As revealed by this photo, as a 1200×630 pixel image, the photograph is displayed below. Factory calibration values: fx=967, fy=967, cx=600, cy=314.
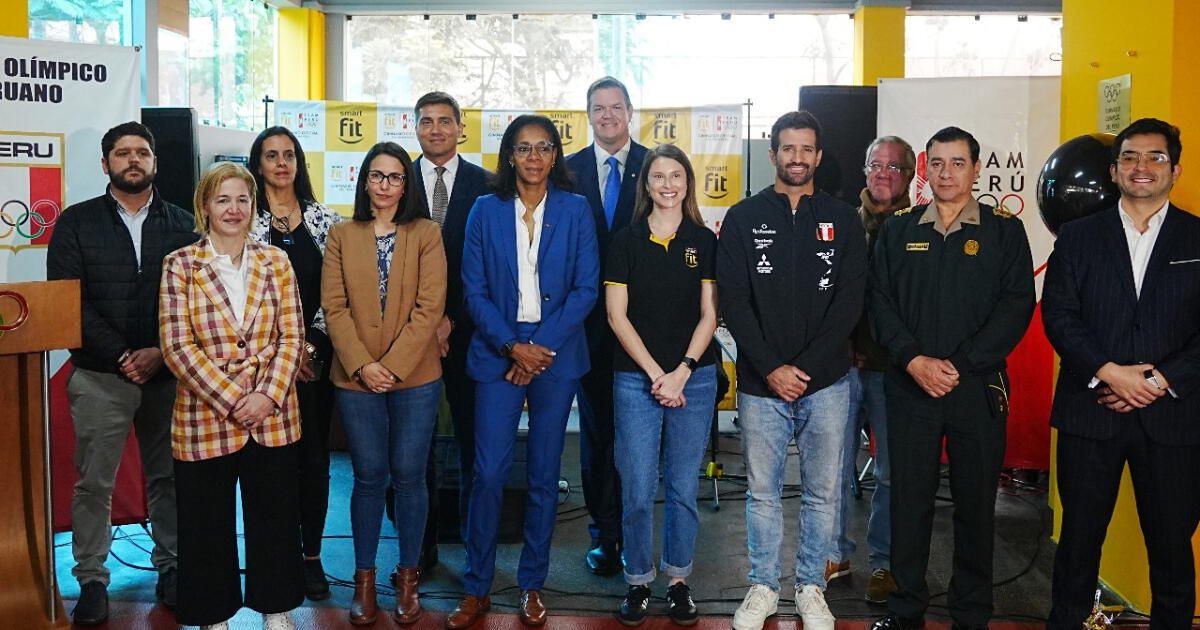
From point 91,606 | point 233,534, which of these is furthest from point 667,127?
point 91,606

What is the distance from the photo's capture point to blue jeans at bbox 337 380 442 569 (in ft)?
10.5

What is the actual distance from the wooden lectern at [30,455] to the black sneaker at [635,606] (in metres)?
1.81

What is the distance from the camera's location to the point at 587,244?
10.9ft

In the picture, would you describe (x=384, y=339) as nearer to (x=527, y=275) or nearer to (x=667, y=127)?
(x=527, y=275)

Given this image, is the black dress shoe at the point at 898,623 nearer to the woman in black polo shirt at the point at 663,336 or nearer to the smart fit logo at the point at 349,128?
the woman in black polo shirt at the point at 663,336

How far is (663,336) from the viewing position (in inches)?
127

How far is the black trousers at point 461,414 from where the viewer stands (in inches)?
148

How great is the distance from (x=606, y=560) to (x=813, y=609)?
3.22 ft

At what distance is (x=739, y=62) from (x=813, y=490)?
283 inches

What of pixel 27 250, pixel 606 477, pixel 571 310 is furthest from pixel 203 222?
pixel 606 477

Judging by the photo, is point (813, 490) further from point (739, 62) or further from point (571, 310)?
point (739, 62)

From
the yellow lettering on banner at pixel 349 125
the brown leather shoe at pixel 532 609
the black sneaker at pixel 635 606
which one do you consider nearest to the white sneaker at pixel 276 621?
the brown leather shoe at pixel 532 609

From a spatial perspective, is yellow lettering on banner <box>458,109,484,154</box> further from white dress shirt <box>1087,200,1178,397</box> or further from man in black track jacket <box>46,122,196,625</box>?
white dress shirt <box>1087,200,1178,397</box>

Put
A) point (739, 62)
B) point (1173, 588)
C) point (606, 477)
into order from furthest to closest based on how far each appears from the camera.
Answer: point (739, 62) → point (606, 477) → point (1173, 588)
